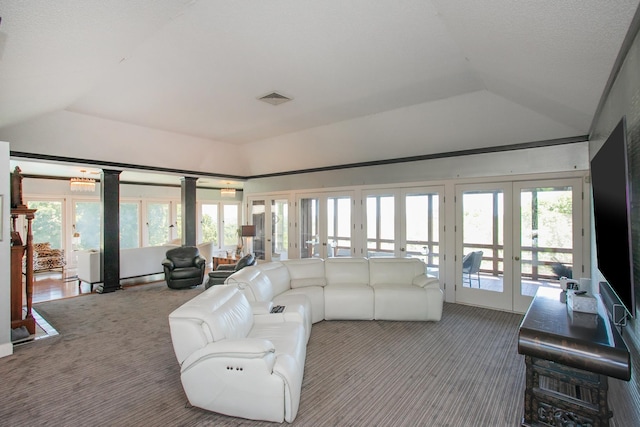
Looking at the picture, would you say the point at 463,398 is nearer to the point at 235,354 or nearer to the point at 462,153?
the point at 235,354

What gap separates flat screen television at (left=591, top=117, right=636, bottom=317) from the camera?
1.66 m

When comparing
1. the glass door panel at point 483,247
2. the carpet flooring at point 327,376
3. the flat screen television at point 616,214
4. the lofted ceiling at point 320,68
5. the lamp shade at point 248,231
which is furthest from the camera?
the lamp shade at point 248,231

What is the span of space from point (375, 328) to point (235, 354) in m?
2.45

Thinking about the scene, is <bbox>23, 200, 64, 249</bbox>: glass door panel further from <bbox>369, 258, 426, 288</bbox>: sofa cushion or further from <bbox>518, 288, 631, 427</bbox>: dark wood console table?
<bbox>518, 288, 631, 427</bbox>: dark wood console table

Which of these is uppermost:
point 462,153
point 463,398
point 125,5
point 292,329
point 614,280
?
point 125,5

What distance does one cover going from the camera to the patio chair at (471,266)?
5.23 meters

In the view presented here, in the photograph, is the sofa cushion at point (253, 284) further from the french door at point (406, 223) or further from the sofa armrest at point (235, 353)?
the french door at point (406, 223)

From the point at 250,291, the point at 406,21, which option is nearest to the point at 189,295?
the point at 250,291

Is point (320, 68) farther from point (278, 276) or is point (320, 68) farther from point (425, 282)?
point (425, 282)

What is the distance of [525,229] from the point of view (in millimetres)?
4777

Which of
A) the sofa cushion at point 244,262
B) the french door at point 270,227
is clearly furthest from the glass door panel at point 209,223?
the sofa cushion at point 244,262

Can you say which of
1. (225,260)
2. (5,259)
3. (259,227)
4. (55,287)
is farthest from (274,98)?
(55,287)

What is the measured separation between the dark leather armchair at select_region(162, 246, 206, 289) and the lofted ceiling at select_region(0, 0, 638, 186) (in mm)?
2515

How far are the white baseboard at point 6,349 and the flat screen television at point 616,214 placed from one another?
554cm
